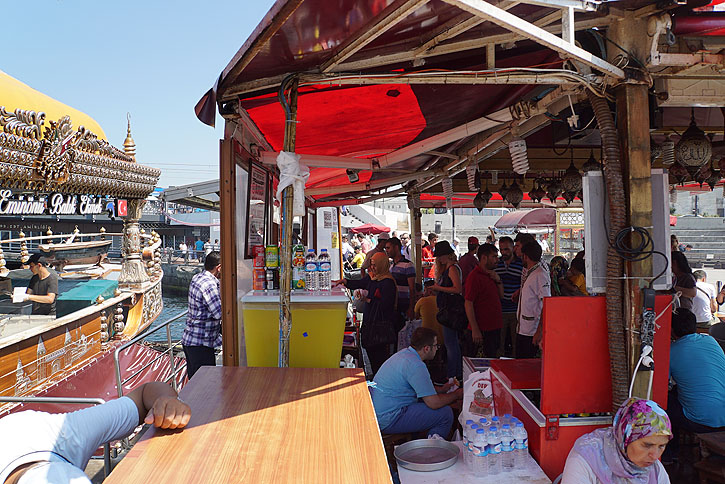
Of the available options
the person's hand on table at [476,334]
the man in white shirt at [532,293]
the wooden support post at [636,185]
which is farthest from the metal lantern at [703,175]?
the wooden support post at [636,185]

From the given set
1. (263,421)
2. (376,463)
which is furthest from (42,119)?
(376,463)

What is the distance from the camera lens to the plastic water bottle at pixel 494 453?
291 cm

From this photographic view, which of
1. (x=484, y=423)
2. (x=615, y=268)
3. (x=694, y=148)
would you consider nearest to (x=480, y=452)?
(x=484, y=423)

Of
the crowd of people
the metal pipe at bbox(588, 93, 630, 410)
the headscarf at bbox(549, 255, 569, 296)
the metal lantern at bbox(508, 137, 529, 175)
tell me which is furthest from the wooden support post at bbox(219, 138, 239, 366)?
the headscarf at bbox(549, 255, 569, 296)

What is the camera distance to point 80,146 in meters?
9.30

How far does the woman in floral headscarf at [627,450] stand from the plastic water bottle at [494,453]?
1.41ft

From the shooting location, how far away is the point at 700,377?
12.0 ft

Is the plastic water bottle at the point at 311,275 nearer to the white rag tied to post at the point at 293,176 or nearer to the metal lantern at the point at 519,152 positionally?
the white rag tied to post at the point at 293,176

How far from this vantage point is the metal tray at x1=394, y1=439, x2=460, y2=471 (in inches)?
116

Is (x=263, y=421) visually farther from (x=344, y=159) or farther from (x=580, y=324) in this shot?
(x=344, y=159)

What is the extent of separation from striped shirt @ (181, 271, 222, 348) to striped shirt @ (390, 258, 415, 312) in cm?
310

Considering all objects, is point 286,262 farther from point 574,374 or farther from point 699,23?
point 699,23

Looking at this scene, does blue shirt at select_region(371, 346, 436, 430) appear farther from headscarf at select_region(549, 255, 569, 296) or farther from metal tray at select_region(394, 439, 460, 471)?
headscarf at select_region(549, 255, 569, 296)

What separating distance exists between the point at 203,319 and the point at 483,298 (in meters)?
3.11
